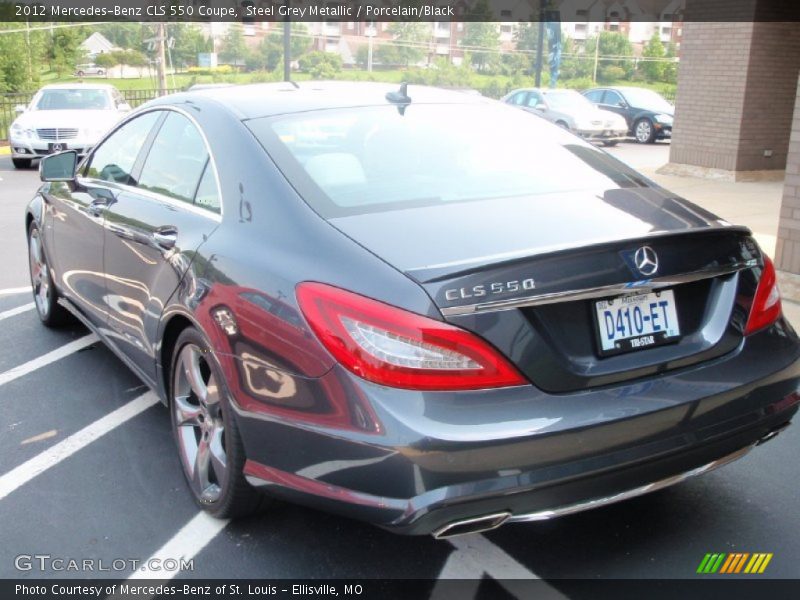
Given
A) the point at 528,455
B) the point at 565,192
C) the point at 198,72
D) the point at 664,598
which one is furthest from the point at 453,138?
the point at 198,72

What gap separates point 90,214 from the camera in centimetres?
454

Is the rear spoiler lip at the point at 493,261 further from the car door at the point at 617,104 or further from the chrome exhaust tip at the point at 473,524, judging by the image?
the car door at the point at 617,104

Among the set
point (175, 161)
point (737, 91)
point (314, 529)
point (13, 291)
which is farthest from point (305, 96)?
point (737, 91)

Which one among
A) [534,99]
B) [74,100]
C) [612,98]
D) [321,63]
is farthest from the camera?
[321,63]

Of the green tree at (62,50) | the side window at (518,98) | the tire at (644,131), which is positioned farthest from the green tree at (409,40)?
the tire at (644,131)

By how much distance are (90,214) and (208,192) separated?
4.58ft

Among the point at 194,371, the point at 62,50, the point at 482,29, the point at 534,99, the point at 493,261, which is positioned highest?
the point at 482,29

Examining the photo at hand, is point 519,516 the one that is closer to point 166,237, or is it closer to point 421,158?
point 421,158

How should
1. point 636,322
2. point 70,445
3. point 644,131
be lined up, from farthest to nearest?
point 644,131 → point 70,445 → point 636,322

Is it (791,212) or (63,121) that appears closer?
(791,212)

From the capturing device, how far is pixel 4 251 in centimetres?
863

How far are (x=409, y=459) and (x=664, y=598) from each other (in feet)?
3.53

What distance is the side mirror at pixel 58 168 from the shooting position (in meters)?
4.96

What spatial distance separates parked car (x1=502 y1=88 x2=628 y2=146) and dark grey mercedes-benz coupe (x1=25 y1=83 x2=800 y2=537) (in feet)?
65.7
